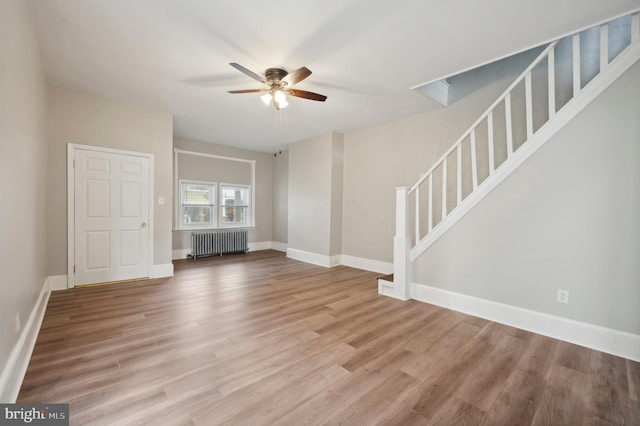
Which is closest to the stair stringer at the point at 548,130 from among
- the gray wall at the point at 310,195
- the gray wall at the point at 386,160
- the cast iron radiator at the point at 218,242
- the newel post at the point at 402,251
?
the newel post at the point at 402,251

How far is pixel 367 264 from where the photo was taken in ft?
17.7

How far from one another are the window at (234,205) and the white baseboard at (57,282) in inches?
134

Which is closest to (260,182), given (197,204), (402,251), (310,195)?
(197,204)

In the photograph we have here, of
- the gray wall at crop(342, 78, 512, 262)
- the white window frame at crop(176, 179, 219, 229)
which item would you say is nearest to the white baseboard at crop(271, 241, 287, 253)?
the white window frame at crop(176, 179, 219, 229)

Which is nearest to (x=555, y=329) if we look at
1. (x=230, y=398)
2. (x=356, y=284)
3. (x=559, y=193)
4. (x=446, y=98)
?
(x=559, y=193)

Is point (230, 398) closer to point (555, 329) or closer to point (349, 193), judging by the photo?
point (555, 329)

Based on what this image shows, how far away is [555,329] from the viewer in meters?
2.67

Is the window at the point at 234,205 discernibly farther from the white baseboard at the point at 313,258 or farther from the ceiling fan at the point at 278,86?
the ceiling fan at the point at 278,86

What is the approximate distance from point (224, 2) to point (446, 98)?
350 cm

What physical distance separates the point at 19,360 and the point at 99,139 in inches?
131

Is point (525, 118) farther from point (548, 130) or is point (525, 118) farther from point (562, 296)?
point (562, 296)

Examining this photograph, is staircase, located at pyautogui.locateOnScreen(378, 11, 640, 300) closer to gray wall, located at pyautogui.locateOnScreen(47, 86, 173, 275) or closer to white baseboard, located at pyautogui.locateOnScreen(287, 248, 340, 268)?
white baseboard, located at pyautogui.locateOnScreen(287, 248, 340, 268)

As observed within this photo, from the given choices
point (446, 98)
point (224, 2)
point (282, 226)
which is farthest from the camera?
point (282, 226)

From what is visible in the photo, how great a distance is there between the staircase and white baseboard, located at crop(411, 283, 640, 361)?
0.47 m
